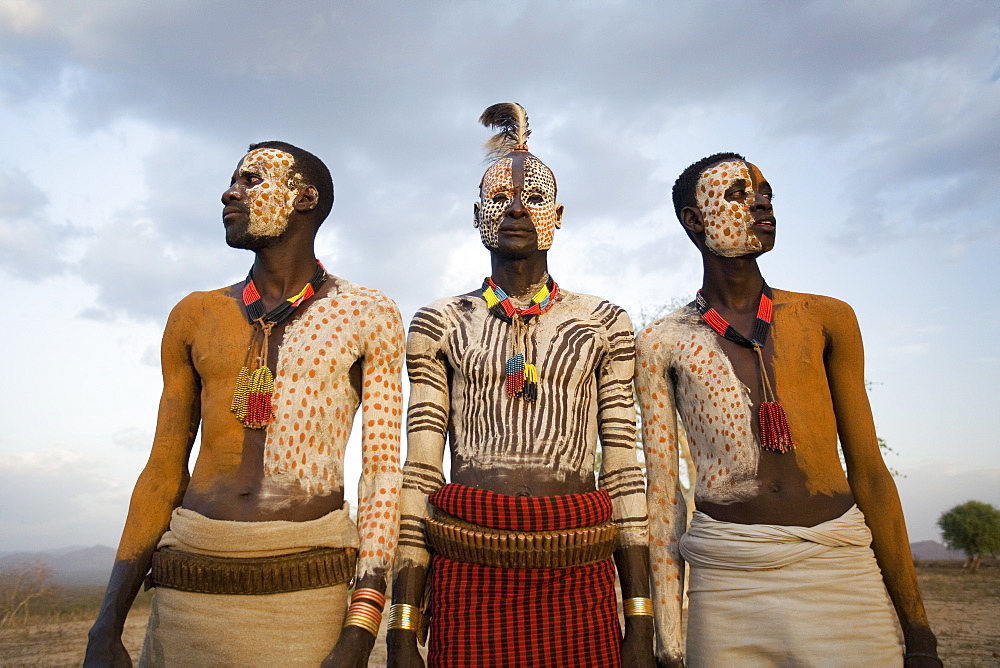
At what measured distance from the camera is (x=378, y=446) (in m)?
3.26

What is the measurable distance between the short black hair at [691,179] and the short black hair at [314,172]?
1.92 m

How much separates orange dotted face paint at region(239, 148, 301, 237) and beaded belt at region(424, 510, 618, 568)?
1.60 meters

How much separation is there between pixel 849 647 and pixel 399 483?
2.02 meters

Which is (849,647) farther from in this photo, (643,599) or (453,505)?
(453,505)

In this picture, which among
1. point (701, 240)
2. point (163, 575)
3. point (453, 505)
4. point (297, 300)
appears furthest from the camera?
point (701, 240)

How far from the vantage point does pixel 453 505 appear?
3.21 m

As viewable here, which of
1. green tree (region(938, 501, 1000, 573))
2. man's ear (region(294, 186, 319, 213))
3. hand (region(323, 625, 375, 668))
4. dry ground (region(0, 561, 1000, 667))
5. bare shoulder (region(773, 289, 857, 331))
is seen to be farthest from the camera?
green tree (region(938, 501, 1000, 573))

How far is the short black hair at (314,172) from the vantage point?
369 cm

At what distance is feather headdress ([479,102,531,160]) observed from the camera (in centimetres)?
429

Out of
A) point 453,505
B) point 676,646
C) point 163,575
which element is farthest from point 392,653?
point 676,646

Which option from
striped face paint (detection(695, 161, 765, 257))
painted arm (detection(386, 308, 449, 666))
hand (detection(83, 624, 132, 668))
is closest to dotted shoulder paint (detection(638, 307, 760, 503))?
striped face paint (detection(695, 161, 765, 257))

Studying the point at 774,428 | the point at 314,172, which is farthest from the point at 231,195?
the point at 774,428

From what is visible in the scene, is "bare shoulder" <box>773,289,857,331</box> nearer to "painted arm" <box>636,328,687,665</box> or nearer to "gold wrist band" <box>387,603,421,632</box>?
"painted arm" <box>636,328,687,665</box>

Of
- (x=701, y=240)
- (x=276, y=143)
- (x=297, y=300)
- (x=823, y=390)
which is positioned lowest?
(x=823, y=390)
